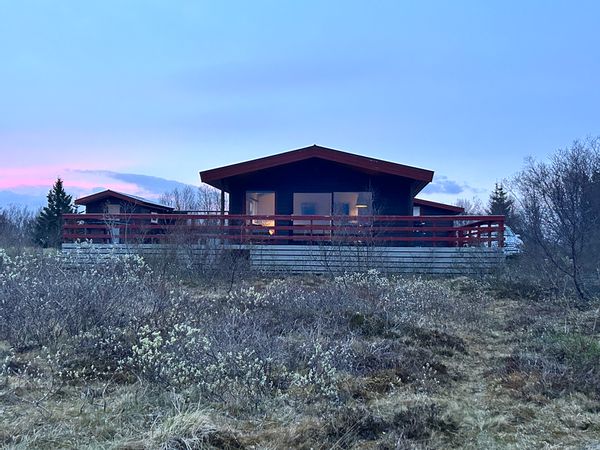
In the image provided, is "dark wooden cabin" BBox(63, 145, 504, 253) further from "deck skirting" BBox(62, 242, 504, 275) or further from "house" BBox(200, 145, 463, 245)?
"deck skirting" BBox(62, 242, 504, 275)

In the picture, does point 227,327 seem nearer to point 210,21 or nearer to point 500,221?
point 500,221

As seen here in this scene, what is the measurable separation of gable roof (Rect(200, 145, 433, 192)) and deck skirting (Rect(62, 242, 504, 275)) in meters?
2.63

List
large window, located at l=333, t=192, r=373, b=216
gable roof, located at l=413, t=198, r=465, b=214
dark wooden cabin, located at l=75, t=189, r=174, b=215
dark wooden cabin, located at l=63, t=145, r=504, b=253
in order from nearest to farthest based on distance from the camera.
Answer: dark wooden cabin, located at l=63, t=145, r=504, b=253 < large window, located at l=333, t=192, r=373, b=216 < dark wooden cabin, located at l=75, t=189, r=174, b=215 < gable roof, located at l=413, t=198, r=465, b=214

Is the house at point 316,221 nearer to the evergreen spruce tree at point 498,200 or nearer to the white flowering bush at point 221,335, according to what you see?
the white flowering bush at point 221,335

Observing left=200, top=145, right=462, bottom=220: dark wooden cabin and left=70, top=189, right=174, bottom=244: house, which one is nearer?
left=70, top=189, right=174, bottom=244: house

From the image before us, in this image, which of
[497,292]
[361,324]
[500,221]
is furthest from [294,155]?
[361,324]

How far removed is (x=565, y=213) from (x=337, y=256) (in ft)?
15.7

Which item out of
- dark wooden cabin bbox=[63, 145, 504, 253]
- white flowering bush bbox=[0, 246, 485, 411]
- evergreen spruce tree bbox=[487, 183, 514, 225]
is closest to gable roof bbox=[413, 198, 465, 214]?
dark wooden cabin bbox=[63, 145, 504, 253]

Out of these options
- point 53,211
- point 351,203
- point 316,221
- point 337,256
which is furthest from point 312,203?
point 53,211

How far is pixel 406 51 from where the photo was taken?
14734mm

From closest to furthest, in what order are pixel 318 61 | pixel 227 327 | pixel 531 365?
pixel 531 365 → pixel 227 327 → pixel 318 61

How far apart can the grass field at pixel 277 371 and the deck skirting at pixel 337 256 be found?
12.3ft

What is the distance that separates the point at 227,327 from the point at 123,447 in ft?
7.02

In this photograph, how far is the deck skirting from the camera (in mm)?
10781
